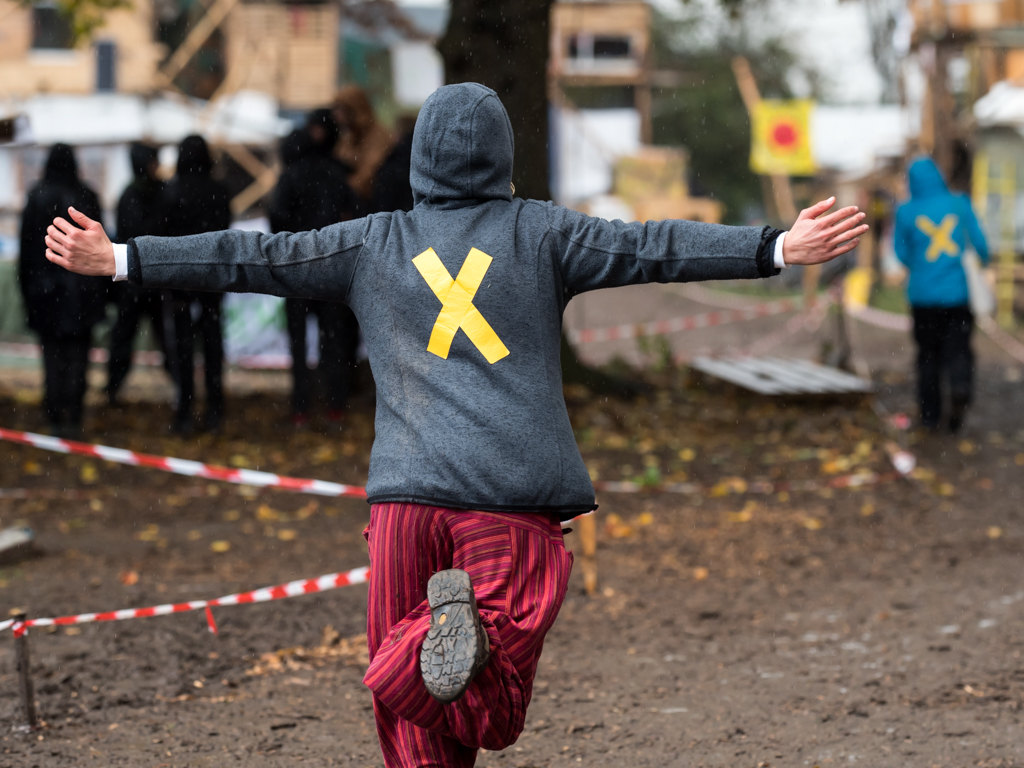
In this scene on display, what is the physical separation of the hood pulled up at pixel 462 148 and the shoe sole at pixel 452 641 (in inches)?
35.4

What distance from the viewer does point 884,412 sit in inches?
416

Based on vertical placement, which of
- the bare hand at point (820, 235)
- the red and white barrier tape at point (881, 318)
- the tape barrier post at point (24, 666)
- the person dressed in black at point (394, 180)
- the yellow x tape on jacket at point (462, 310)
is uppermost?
the bare hand at point (820, 235)

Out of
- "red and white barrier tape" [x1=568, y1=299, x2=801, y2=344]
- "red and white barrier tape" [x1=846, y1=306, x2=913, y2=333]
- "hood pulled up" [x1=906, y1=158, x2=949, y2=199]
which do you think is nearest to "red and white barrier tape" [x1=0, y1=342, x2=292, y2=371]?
"red and white barrier tape" [x1=568, y1=299, x2=801, y2=344]

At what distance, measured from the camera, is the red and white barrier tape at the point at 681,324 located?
18095 millimetres

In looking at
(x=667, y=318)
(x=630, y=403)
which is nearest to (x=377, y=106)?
(x=667, y=318)

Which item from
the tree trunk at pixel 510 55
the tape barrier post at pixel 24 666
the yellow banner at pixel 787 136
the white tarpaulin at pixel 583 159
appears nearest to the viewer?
the tape barrier post at pixel 24 666

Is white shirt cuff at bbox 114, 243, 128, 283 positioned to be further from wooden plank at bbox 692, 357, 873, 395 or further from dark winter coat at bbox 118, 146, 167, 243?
wooden plank at bbox 692, 357, 873, 395

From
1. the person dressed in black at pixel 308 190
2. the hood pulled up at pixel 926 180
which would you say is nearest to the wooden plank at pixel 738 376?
the hood pulled up at pixel 926 180

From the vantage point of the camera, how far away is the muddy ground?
4184 millimetres

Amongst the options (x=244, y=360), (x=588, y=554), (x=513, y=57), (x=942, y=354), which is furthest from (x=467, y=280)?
(x=244, y=360)

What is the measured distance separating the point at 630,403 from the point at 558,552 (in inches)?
336

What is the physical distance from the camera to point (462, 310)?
2.84m

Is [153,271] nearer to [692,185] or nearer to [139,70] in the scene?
[139,70]

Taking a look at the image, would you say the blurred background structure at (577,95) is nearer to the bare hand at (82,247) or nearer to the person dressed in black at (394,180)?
the person dressed in black at (394,180)
